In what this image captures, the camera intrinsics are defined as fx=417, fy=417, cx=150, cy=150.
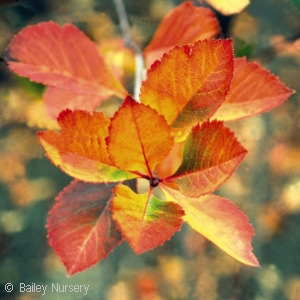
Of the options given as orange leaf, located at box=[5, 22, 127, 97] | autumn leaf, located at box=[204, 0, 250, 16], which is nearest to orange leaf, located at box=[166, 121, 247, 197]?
orange leaf, located at box=[5, 22, 127, 97]

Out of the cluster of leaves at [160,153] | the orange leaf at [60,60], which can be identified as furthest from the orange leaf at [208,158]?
the orange leaf at [60,60]

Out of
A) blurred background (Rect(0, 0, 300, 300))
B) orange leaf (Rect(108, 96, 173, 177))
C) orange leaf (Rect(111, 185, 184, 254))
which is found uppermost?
orange leaf (Rect(108, 96, 173, 177))

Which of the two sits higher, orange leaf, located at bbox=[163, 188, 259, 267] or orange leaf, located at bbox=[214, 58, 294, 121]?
orange leaf, located at bbox=[214, 58, 294, 121]

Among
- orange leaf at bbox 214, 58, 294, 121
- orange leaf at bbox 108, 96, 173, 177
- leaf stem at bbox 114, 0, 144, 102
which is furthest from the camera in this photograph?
leaf stem at bbox 114, 0, 144, 102

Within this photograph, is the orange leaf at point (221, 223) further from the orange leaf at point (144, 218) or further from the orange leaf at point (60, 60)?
the orange leaf at point (60, 60)

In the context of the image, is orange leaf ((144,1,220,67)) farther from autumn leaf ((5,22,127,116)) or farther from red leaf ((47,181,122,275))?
red leaf ((47,181,122,275))

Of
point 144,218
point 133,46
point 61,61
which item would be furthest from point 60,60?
point 144,218
